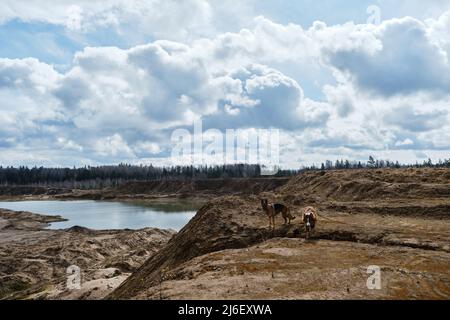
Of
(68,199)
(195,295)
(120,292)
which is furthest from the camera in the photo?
(68,199)

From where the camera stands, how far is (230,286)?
12.4m

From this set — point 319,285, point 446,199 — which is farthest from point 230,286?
point 446,199

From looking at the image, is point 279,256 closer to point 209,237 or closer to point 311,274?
point 311,274

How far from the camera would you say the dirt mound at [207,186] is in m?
131

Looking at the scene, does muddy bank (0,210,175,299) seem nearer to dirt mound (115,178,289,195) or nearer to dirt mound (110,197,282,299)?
dirt mound (110,197,282,299)

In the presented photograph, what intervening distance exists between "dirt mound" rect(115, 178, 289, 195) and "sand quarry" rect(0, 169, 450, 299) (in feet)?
283

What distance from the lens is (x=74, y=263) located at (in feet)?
119

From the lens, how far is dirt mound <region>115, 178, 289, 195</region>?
131 m

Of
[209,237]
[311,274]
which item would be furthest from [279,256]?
[209,237]

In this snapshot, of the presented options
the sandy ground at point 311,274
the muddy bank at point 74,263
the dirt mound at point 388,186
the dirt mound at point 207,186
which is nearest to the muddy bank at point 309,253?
the sandy ground at point 311,274

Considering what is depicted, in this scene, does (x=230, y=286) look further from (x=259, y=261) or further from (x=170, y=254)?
(x=170, y=254)

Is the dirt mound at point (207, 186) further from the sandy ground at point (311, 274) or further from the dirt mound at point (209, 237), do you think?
the sandy ground at point (311, 274)

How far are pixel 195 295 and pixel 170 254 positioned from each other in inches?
452

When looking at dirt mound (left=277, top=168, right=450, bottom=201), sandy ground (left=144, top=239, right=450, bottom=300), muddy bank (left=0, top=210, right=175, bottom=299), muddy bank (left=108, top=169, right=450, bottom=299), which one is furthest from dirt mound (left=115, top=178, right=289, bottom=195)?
sandy ground (left=144, top=239, right=450, bottom=300)
